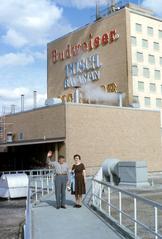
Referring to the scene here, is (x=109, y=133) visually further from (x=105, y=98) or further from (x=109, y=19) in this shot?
(x=109, y=19)

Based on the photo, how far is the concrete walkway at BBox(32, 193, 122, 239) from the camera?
31.9 ft

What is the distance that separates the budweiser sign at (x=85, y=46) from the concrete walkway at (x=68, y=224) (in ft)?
136

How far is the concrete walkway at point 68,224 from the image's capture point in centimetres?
973

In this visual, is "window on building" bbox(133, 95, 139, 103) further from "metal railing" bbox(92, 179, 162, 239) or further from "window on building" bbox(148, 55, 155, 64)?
"metal railing" bbox(92, 179, 162, 239)

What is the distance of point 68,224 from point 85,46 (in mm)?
48586

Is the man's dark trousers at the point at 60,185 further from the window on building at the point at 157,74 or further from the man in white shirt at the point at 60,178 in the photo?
the window on building at the point at 157,74

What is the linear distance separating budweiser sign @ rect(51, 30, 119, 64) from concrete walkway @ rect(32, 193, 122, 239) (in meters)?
41.5

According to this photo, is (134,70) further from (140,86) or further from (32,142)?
(32,142)

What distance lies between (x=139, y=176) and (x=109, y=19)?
31.8m

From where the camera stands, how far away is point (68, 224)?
36.4 feet

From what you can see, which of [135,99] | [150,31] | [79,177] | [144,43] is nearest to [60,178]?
[79,177]

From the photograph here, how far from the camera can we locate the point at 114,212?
556 inches

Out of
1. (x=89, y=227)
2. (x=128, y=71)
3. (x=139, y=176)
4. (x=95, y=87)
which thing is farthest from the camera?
(x=95, y=87)

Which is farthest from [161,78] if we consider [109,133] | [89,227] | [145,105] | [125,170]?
[89,227]
